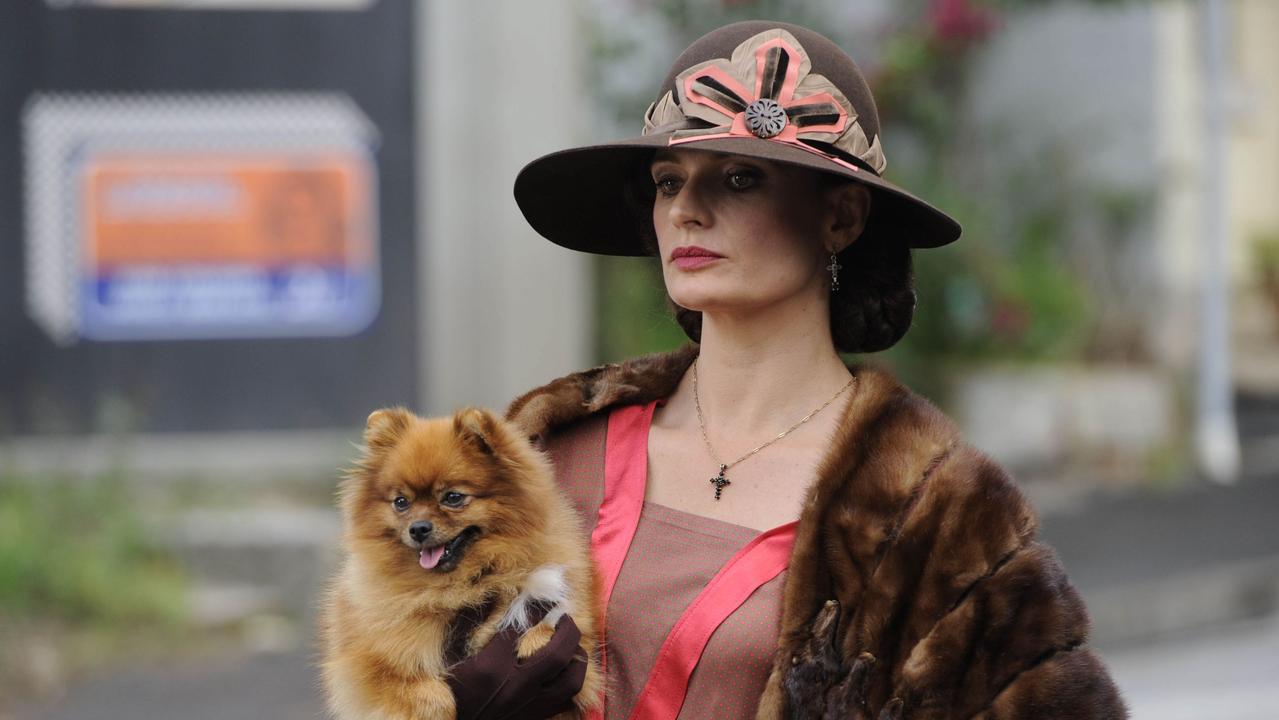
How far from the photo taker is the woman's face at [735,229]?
9.04 ft

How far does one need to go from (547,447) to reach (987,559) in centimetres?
91

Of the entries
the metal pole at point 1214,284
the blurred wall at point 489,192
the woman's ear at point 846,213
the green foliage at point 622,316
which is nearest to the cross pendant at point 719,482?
the woman's ear at point 846,213

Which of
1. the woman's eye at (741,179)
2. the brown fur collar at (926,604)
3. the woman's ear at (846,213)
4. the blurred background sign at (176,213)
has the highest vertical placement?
the woman's eye at (741,179)

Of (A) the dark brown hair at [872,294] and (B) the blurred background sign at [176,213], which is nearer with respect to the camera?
(A) the dark brown hair at [872,294]

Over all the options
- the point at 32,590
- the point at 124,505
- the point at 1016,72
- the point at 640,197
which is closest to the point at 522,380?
the point at 124,505

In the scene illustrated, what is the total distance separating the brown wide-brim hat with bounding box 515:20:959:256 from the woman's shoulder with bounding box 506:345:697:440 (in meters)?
0.41

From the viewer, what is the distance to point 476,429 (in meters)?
2.71

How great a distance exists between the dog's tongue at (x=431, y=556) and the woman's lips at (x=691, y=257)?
2.16 feet

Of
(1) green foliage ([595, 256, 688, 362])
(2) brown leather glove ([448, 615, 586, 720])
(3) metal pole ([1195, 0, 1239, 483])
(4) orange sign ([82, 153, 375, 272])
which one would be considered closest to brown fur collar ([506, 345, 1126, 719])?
(2) brown leather glove ([448, 615, 586, 720])

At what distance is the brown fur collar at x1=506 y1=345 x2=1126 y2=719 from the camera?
2469 millimetres

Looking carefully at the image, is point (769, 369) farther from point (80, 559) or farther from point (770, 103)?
point (80, 559)

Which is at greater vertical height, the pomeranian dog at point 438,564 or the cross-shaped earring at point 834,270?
the cross-shaped earring at point 834,270

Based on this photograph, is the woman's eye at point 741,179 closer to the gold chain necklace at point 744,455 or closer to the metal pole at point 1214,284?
the gold chain necklace at point 744,455

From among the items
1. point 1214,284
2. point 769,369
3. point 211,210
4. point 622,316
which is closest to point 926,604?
point 769,369
